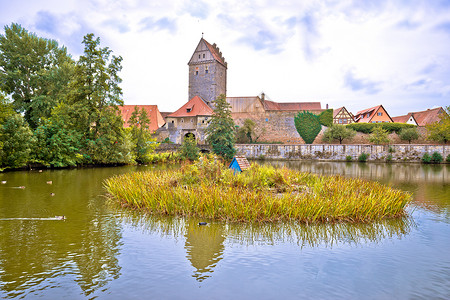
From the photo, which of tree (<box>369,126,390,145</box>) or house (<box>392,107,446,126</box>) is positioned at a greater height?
house (<box>392,107,446,126</box>)

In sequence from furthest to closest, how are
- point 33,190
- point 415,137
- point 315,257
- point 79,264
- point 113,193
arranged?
point 415,137 → point 33,190 → point 113,193 → point 315,257 → point 79,264

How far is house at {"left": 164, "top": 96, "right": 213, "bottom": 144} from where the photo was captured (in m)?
46.9

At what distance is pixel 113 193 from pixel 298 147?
35.3 m

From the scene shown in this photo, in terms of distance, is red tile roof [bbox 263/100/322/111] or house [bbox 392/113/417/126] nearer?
house [bbox 392/113/417/126]

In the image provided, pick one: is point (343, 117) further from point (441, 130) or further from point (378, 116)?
point (441, 130)

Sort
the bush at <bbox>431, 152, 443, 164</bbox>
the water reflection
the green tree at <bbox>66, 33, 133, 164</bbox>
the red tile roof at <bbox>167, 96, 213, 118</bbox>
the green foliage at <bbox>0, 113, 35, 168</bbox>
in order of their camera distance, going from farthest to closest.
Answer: the red tile roof at <bbox>167, 96, 213, 118</bbox>, the bush at <bbox>431, 152, 443, 164</bbox>, the green tree at <bbox>66, 33, 133, 164</bbox>, the green foliage at <bbox>0, 113, 35, 168</bbox>, the water reflection

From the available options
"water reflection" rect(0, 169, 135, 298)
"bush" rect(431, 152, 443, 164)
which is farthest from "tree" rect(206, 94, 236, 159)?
"bush" rect(431, 152, 443, 164)

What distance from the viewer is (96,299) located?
13.5ft

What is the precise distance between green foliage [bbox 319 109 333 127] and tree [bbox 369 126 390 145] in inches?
246

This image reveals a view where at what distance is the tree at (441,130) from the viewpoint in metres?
38.5

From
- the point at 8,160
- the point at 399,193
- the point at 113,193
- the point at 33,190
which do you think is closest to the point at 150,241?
the point at 113,193

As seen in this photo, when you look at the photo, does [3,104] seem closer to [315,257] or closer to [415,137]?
[315,257]

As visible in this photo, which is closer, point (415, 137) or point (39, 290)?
point (39, 290)

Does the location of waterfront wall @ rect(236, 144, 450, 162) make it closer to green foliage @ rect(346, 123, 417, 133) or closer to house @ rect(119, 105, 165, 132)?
green foliage @ rect(346, 123, 417, 133)
